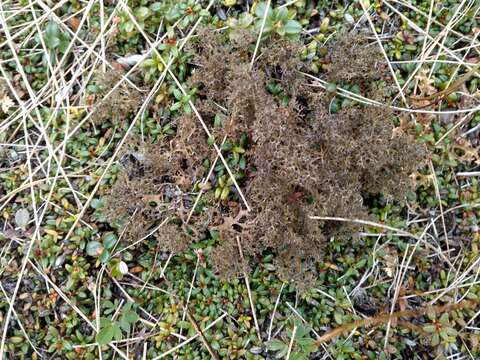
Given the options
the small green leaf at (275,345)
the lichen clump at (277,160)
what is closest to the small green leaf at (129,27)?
the lichen clump at (277,160)

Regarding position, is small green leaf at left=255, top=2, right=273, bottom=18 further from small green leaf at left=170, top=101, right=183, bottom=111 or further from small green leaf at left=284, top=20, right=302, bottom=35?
small green leaf at left=170, top=101, right=183, bottom=111

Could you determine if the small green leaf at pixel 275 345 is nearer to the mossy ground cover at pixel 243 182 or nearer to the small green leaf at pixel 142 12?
the mossy ground cover at pixel 243 182

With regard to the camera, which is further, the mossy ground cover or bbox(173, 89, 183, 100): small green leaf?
bbox(173, 89, 183, 100): small green leaf

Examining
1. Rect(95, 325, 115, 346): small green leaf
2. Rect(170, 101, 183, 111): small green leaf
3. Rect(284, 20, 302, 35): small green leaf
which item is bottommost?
Rect(95, 325, 115, 346): small green leaf

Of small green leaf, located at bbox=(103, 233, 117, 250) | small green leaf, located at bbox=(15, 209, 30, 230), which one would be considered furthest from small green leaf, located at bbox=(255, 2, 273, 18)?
small green leaf, located at bbox=(15, 209, 30, 230)

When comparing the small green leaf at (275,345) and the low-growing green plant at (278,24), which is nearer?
the small green leaf at (275,345)

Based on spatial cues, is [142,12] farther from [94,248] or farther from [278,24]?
[94,248]

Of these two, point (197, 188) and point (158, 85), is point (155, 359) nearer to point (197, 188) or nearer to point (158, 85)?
point (197, 188)
